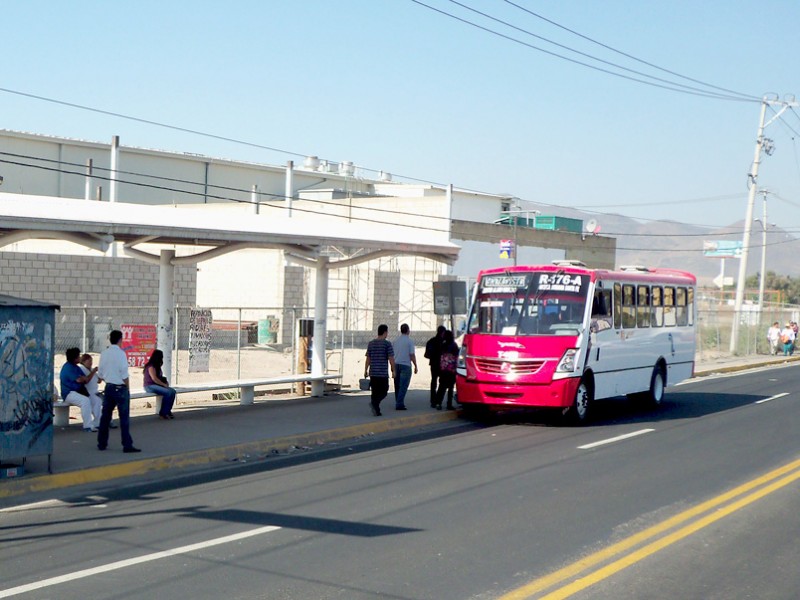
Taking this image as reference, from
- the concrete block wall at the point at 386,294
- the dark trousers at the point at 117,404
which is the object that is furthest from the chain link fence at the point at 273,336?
the dark trousers at the point at 117,404

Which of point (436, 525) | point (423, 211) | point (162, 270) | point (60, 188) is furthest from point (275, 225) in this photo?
point (60, 188)

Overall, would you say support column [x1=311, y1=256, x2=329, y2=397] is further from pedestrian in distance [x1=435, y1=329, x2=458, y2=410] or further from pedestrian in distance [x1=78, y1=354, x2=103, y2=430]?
pedestrian in distance [x1=78, y1=354, x2=103, y2=430]

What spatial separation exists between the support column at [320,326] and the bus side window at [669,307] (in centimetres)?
753

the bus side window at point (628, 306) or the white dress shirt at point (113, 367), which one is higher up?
the bus side window at point (628, 306)

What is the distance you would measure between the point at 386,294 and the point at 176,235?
32283 millimetres

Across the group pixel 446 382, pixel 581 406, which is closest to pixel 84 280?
pixel 446 382

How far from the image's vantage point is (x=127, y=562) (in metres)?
7.65

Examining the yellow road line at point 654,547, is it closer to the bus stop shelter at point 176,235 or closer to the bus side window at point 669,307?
the bus stop shelter at point 176,235

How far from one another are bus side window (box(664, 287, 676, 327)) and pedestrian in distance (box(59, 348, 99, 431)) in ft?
40.7

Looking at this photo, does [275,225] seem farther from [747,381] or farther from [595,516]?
[747,381]

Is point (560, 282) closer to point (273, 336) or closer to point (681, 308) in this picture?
point (681, 308)

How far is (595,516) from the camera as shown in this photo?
9.48 metres

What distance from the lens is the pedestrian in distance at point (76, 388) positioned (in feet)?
48.0

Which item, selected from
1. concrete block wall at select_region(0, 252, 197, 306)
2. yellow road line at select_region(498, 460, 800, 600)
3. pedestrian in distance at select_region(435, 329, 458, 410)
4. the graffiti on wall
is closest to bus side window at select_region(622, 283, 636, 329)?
pedestrian in distance at select_region(435, 329, 458, 410)
